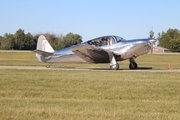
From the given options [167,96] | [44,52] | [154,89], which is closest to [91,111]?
A: [167,96]

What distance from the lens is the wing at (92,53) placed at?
24422 millimetres

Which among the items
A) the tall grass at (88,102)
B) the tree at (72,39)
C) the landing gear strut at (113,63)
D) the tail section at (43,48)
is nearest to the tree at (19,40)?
the tree at (72,39)

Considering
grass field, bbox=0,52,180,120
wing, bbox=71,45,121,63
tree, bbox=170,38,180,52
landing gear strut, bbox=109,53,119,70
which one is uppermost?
tree, bbox=170,38,180,52

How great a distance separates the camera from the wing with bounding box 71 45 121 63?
24.4m

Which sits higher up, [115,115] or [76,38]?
[76,38]

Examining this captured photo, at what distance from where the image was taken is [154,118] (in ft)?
24.4

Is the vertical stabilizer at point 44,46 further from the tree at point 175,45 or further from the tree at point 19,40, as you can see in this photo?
the tree at point 175,45

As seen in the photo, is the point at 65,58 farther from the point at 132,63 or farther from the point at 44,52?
the point at 132,63

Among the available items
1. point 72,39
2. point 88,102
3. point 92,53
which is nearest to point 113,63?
point 92,53

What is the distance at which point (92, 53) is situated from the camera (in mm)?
25141

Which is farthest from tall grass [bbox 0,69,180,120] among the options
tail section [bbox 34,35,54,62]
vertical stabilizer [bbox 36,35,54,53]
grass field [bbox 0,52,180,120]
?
vertical stabilizer [bbox 36,35,54,53]

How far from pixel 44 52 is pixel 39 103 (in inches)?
733

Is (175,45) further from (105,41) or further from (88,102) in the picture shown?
(88,102)

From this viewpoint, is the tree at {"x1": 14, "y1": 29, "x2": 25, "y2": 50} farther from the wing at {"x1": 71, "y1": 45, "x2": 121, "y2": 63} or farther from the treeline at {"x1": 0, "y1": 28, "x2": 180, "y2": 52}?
the wing at {"x1": 71, "y1": 45, "x2": 121, "y2": 63}
